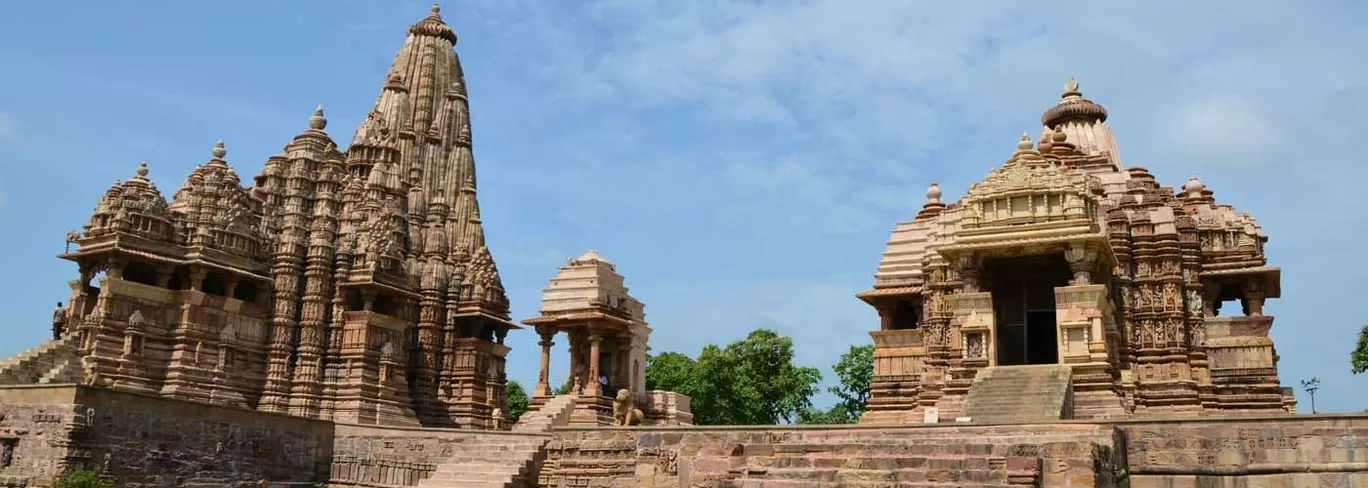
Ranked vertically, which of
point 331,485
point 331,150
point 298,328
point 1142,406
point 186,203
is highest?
point 331,150

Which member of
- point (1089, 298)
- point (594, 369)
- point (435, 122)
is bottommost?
point (594, 369)

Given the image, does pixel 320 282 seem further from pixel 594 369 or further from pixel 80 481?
pixel 80 481

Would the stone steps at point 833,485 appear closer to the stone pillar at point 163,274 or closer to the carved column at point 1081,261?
the carved column at point 1081,261

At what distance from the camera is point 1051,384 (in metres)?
20.4

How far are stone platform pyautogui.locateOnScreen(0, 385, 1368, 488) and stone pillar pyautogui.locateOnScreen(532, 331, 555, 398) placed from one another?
7.90m

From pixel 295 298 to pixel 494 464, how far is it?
1428cm

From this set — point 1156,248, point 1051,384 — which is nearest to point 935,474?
point 1051,384

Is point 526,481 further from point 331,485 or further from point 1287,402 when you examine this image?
point 1287,402

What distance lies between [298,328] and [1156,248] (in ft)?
79.1

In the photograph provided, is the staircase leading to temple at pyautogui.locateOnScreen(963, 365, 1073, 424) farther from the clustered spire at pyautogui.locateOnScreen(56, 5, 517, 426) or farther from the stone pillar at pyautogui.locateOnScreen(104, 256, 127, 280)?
the stone pillar at pyautogui.locateOnScreen(104, 256, 127, 280)

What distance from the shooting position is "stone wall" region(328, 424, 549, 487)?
2433 centimetres

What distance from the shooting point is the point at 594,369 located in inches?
1262

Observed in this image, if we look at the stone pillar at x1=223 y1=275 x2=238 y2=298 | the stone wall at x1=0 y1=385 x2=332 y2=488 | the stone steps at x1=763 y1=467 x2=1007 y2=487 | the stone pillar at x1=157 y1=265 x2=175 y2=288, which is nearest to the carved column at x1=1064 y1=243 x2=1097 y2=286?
the stone steps at x1=763 y1=467 x2=1007 y2=487

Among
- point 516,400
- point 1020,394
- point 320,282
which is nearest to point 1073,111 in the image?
point 1020,394
